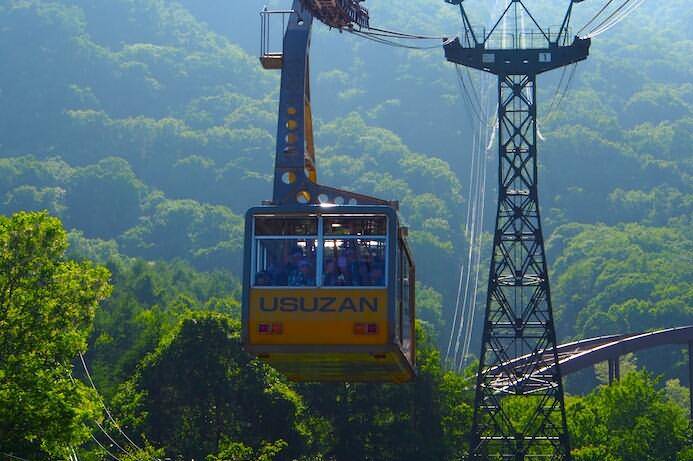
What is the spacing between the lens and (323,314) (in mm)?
33469

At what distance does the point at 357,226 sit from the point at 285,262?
5.03ft

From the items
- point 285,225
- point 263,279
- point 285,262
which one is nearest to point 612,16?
point 285,225

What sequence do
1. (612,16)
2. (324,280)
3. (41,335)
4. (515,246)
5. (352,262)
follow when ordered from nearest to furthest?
(324,280) < (352,262) < (41,335) < (612,16) < (515,246)

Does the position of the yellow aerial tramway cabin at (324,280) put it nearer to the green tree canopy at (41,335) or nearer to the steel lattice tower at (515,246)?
the green tree canopy at (41,335)

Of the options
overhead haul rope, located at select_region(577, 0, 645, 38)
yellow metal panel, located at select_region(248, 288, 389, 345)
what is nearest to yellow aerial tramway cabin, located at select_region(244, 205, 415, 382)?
yellow metal panel, located at select_region(248, 288, 389, 345)

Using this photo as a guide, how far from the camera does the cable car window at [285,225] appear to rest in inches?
1330

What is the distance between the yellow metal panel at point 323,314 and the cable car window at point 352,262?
0.19m

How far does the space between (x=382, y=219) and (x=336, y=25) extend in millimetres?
6602

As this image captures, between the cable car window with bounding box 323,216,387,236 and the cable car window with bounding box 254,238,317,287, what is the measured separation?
44 cm

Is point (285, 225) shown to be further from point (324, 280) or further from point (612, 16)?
point (612, 16)

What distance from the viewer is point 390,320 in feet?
109

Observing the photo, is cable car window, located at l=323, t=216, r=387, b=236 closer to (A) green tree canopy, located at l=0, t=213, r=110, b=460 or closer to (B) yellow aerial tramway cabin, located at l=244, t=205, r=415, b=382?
(B) yellow aerial tramway cabin, located at l=244, t=205, r=415, b=382

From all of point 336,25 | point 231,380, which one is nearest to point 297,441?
point 231,380

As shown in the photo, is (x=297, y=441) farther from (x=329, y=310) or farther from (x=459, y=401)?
(x=329, y=310)
